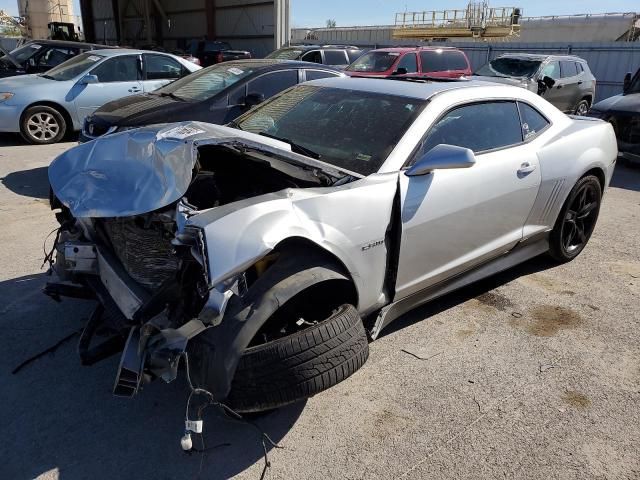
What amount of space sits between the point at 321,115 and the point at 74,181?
1581 mm

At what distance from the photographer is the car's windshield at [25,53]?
10672mm

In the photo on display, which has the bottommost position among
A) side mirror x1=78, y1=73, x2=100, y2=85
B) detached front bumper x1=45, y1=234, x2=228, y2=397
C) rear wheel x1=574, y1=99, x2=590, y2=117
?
rear wheel x1=574, y1=99, x2=590, y2=117

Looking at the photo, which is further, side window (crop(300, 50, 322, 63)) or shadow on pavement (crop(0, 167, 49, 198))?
side window (crop(300, 50, 322, 63))

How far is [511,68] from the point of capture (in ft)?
40.0

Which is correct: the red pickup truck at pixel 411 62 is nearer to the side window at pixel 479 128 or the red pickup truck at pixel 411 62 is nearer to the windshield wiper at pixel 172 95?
the windshield wiper at pixel 172 95

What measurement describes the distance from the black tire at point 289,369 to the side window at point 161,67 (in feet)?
27.1

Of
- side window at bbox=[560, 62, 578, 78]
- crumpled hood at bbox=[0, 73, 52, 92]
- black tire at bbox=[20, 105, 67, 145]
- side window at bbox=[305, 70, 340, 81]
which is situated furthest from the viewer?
side window at bbox=[560, 62, 578, 78]

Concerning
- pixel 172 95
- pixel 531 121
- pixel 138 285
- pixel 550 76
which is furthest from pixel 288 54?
pixel 138 285

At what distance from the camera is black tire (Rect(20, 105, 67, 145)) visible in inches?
333


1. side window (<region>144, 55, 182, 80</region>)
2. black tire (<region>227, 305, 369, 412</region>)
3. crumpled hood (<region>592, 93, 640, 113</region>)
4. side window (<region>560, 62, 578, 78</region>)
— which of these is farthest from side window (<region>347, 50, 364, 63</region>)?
black tire (<region>227, 305, 369, 412</region>)

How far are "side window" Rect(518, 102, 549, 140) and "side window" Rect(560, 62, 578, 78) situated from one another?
9539 mm

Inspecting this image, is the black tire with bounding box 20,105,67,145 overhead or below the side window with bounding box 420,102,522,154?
below

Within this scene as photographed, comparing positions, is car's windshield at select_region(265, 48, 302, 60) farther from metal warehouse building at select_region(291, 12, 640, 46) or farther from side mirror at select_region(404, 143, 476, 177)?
metal warehouse building at select_region(291, 12, 640, 46)

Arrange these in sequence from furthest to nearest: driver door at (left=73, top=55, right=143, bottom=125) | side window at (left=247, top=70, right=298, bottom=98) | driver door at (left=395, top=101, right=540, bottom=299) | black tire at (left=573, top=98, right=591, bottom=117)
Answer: black tire at (left=573, top=98, right=591, bottom=117) < driver door at (left=73, top=55, right=143, bottom=125) < side window at (left=247, top=70, right=298, bottom=98) < driver door at (left=395, top=101, right=540, bottom=299)
